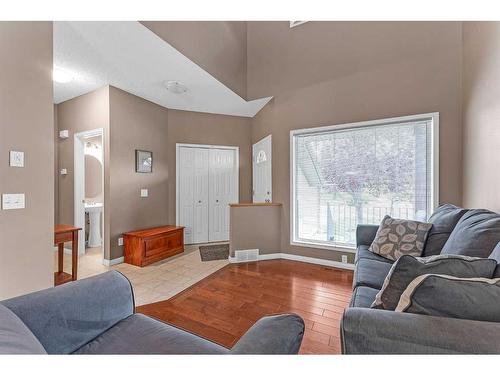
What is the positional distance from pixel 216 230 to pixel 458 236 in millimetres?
3643

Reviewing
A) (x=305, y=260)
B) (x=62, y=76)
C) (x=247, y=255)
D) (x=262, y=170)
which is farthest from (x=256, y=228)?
(x=62, y=76)

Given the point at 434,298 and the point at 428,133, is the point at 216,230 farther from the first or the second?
the point at 434,298

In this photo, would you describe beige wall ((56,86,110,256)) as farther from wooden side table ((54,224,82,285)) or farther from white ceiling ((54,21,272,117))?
wooden side table ((54,224,82,285))

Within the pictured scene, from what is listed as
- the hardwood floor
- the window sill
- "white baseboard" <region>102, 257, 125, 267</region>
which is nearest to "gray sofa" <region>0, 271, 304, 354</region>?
the hardwood floor

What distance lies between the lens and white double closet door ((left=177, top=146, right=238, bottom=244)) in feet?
14.1

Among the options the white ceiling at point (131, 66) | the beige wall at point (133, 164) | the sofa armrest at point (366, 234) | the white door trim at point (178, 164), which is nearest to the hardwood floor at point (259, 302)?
the sofa armrest at point (366, 234)

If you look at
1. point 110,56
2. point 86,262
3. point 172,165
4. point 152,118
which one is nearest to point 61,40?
point 110,56

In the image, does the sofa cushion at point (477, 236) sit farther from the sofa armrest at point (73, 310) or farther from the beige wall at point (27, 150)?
the beige wall at point (27, 150)

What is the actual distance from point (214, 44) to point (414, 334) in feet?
11.3

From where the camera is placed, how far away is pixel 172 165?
Answer: 4172 mm

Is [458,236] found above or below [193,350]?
above

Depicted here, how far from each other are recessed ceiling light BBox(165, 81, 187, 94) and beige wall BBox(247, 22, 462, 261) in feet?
3.56

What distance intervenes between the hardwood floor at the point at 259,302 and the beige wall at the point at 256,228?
417mm

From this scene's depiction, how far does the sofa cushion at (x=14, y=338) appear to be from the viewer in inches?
25.4
